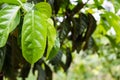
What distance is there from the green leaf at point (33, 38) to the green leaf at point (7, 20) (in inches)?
1.6

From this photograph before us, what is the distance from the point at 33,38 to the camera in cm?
61

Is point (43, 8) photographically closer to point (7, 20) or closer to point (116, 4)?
point (7, 20)

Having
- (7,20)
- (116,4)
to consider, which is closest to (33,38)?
(7,20)

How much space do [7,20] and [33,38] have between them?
74 millimetres

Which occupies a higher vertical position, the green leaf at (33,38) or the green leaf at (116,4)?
the green leaf at (33,38)

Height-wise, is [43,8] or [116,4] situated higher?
[43,8]

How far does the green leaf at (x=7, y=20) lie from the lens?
0.63 metres

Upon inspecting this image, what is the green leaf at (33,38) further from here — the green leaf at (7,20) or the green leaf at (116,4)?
the green leaf at (116,4)

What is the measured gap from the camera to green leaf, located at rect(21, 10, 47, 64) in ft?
1.99

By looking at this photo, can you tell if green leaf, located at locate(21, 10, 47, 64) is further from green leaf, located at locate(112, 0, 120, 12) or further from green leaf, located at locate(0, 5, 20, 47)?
green leaf, located at locate(112, 0, 120, 12)

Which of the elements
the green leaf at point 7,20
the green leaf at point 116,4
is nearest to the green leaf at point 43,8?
the green leaf at point 7,20

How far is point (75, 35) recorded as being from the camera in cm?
107

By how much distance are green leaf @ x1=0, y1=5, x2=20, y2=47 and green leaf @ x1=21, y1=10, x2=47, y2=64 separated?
0.04m

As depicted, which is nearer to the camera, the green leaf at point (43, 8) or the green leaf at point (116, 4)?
the green leaf at point (43, 8)
